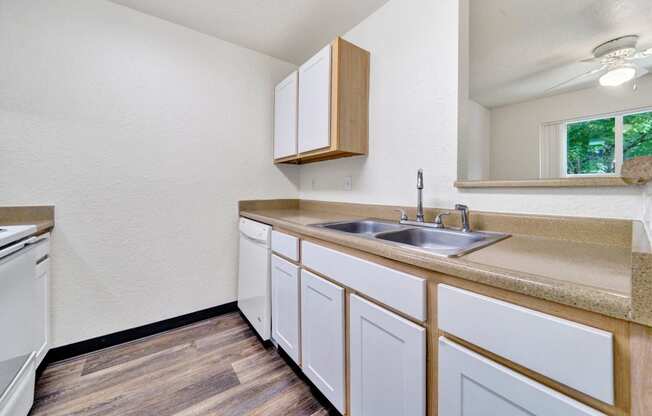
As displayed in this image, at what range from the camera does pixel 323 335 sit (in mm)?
1130

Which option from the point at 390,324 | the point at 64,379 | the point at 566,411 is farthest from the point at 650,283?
the point at 64,379

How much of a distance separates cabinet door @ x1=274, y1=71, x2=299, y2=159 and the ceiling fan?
6.89ft

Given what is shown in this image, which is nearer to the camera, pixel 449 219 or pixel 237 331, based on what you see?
pixel 449 219

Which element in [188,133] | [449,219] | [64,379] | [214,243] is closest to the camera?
[449,219]

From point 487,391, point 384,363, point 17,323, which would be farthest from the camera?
point 17,323

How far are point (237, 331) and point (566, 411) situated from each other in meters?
1.84

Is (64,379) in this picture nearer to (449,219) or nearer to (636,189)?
(449,219)

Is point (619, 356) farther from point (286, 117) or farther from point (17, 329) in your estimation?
point (286, 117)

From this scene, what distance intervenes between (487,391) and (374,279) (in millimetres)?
404

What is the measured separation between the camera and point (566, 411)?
483 millimetres

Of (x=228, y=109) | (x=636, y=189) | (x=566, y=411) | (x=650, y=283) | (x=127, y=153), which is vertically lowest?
(x=566, y=411)

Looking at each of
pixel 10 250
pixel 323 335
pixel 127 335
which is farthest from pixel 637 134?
pixel 127 335

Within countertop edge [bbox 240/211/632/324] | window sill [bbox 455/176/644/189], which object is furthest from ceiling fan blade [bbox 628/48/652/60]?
countertop edge [bbox 240/211/632/324]

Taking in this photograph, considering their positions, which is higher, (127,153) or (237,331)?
Answer: (127,153)
